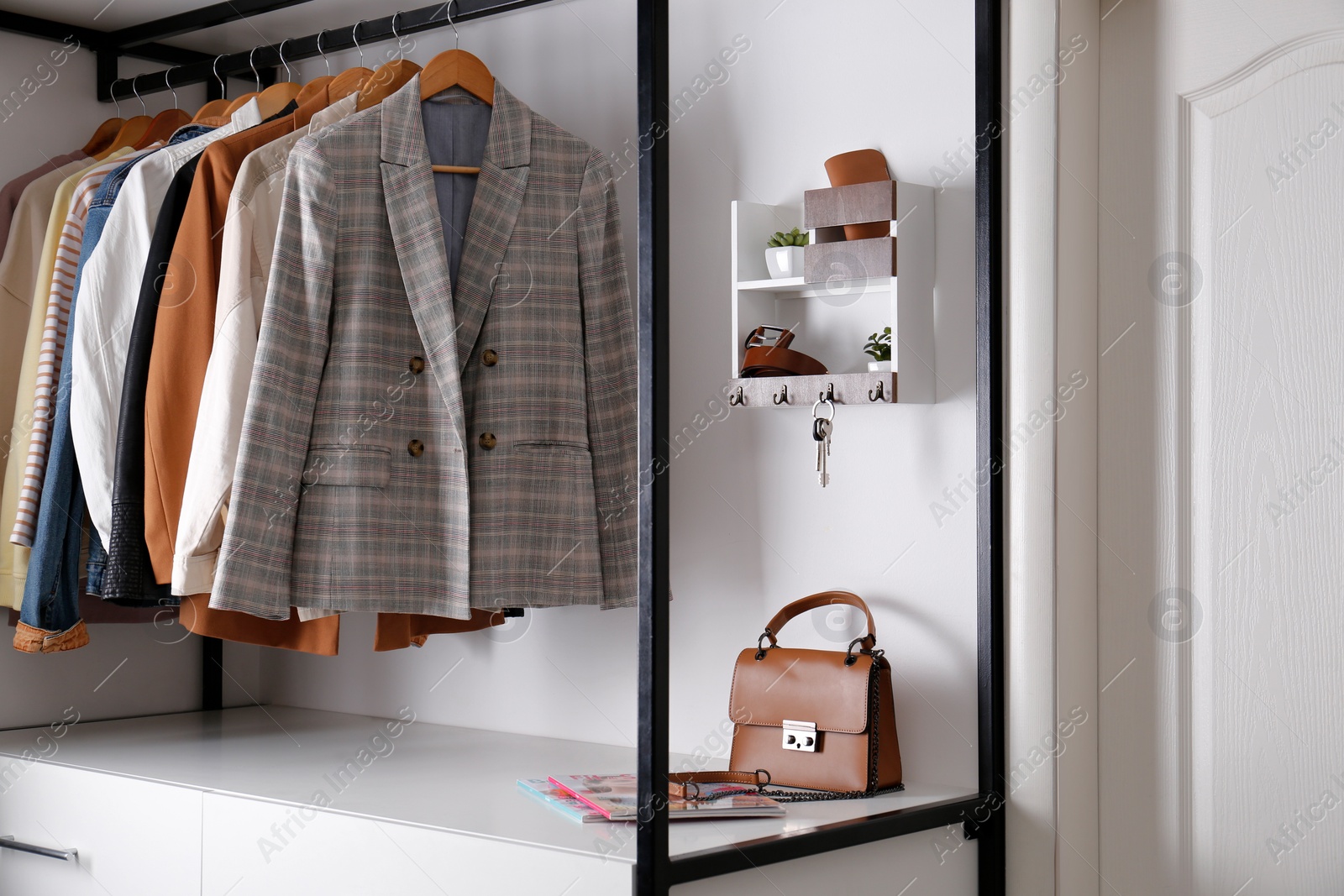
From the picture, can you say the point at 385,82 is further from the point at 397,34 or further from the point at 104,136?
the point at 104,136

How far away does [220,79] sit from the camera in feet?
Result: 8.85

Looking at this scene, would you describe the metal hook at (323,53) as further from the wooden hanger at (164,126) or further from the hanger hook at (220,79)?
the wooden hanger at (164,126)

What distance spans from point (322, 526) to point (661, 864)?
0.78m

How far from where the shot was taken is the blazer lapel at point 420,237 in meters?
1.88

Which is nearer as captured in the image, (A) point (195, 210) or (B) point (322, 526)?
(B) point (322, 526)

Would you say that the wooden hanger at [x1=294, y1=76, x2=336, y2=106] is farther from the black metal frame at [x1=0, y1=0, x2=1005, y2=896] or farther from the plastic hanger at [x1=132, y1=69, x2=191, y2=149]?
the plastic hanger at [x1=132, y1=69, x2=191, y2=149]

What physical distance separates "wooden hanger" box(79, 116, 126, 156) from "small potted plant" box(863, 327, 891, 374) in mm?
1683

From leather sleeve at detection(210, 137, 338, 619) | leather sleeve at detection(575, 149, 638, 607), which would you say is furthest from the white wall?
leather sleeve at detection(575, 149, 638, 607)

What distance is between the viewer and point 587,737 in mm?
2270

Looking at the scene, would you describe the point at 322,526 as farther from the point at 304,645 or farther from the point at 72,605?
the point at 72,605

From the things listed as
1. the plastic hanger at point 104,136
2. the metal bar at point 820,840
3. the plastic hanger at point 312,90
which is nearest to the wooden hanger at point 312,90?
the plastic hanger at point 312,90

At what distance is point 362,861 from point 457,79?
4.02ft

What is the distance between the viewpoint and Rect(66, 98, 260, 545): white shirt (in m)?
2.08

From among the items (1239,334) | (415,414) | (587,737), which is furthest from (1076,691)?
(415,414)
